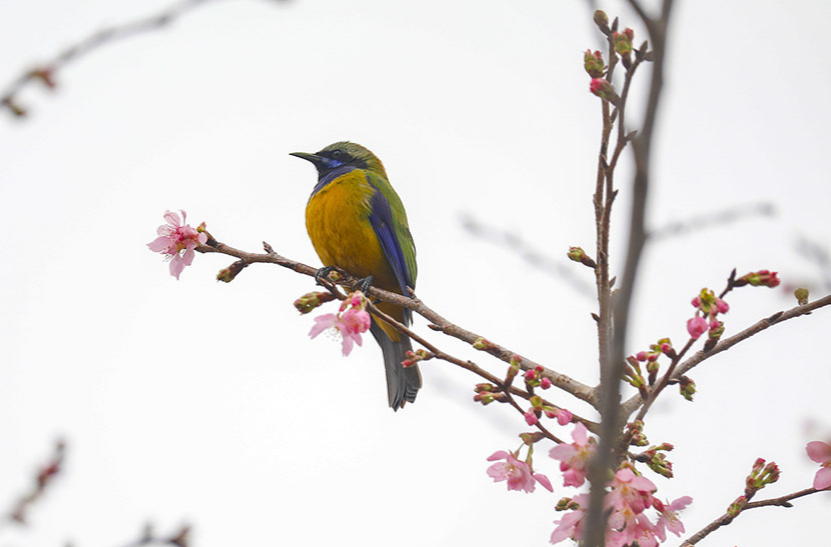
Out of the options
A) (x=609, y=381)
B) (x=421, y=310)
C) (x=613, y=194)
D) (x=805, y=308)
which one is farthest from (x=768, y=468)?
(x=609, y=381)

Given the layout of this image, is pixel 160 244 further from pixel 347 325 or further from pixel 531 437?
pixel 531 437

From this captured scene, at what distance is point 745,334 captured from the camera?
2352 millimetres

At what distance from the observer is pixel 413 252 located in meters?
5.30

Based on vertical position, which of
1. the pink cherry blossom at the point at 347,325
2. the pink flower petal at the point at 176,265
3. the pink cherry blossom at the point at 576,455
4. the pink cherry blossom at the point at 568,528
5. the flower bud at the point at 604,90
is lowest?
the pink cherry blossom at the point at 568,528

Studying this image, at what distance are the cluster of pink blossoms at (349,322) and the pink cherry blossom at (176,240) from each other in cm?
81

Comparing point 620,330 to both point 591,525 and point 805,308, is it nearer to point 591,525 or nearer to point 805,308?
point 591,525

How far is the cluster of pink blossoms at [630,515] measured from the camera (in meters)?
2.04

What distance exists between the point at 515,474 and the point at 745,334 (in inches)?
29.3

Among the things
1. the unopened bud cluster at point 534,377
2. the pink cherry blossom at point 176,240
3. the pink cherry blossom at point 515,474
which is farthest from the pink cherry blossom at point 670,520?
the pink cherry blossom at point 176,240

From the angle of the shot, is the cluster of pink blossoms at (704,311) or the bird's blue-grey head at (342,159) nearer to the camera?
the cluster of pink blossoms at (704,311)

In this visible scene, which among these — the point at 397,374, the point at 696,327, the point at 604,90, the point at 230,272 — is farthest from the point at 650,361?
the point at 397,374

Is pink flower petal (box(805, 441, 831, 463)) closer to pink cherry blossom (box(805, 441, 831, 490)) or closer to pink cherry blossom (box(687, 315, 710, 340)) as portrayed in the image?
pink cherry blossom (box(805, 441, 831, 490))

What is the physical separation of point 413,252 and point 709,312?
10.6 feet

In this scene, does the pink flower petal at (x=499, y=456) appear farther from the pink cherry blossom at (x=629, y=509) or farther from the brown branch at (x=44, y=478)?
the brown branch at (x=44, y=478)
